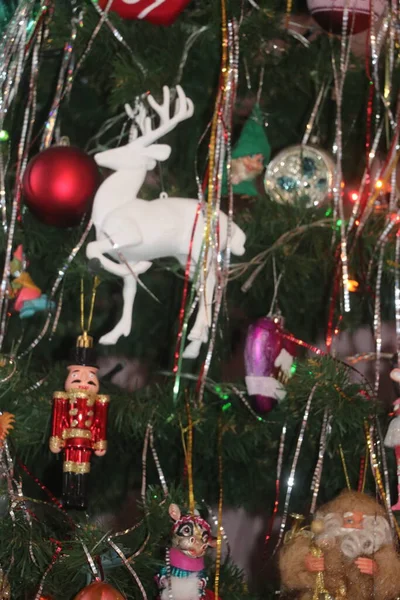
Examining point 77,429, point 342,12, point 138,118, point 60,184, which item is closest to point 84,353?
point 77,429

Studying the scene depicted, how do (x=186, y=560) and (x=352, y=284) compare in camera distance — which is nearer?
(x=186, y=560)

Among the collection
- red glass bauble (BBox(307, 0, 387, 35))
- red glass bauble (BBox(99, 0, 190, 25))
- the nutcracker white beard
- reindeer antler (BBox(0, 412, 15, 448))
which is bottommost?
the nutcracker white beard

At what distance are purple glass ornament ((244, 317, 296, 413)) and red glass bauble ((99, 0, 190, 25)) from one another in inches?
15.7

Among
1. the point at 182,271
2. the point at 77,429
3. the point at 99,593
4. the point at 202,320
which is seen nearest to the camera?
the point at 99,593

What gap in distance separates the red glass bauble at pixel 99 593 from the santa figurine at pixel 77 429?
0.14 m

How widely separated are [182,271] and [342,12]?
0.39 m

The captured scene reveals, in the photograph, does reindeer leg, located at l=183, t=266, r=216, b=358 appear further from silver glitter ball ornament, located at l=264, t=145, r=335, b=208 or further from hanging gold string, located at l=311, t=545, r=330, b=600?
hanging gold string, located at l=311, t=545, r=330, b=600

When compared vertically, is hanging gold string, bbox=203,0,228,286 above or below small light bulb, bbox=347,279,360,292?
above

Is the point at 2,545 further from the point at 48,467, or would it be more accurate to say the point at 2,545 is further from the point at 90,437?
the point at 48,467

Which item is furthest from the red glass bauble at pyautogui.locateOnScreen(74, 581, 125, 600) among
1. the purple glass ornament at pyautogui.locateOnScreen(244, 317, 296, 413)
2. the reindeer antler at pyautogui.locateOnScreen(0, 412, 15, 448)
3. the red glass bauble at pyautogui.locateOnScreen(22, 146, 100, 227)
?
the red glass bauble at pyautogui.locateOnScreen(22, 146, 100, 227)

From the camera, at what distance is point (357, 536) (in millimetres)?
1043

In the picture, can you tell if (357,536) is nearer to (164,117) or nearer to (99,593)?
(99,593)

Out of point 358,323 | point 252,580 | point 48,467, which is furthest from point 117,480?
point 358,323

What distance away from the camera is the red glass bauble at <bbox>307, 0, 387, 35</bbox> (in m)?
1.25
